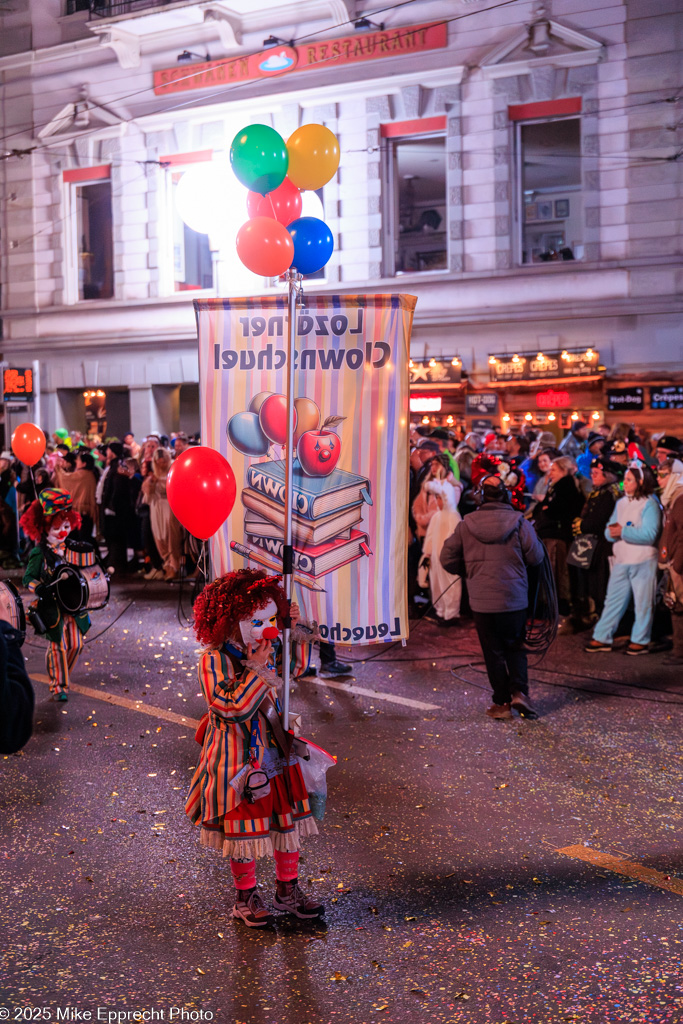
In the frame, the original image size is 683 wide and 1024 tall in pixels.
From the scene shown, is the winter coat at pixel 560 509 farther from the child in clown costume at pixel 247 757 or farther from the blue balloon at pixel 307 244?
the child in clown costume at pixel 247 757

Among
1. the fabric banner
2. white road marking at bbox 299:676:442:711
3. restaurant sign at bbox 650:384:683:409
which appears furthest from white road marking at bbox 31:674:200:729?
restaurant sign at bbox 650:384:683:409

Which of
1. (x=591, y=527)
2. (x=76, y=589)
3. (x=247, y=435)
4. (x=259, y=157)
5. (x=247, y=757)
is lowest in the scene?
(x=247, y=757)

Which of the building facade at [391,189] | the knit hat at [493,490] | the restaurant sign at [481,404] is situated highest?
the building facade at [391,189]

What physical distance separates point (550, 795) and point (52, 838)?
2943mm

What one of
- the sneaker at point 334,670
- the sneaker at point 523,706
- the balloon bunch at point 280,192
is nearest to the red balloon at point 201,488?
the balloon bunch at point 280,192

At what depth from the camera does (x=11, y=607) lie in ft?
10.4

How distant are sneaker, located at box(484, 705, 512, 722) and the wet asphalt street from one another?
0.17 metres

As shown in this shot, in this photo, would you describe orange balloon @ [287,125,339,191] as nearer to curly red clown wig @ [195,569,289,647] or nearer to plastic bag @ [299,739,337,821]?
curly red clown wig @ [195,569,289,647]

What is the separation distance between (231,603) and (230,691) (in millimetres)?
384

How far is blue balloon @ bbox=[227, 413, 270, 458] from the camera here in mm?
5629

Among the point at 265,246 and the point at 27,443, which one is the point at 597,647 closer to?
the point at 265,246

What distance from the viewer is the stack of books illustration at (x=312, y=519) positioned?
5473mm

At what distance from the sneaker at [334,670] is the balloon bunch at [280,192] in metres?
4.70

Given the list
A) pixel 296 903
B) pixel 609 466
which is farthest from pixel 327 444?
pixel 609 466
